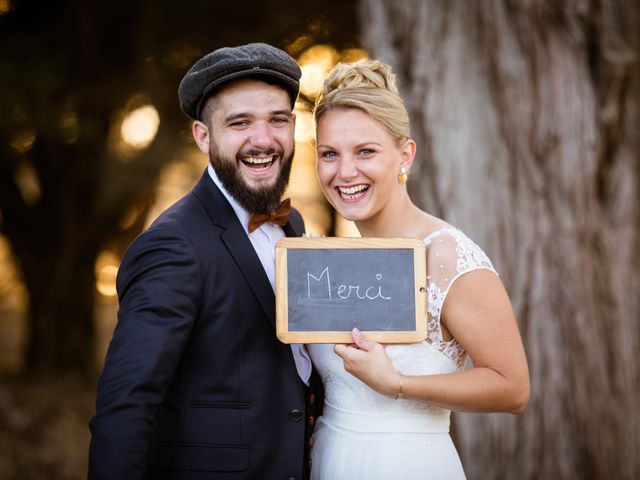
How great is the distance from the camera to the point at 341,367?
2641 mm

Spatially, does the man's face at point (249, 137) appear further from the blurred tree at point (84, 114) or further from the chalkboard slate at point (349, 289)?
the blurred tree at point (84, 114)

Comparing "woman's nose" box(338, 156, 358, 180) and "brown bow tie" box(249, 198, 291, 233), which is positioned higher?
"woman's nose" box(338, 156, 358, 180)

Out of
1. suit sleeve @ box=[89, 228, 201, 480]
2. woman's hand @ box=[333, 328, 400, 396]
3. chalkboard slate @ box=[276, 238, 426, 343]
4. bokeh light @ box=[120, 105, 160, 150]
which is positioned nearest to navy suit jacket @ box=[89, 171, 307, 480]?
suit sleeve @ box=[89, 228, 201, 480]

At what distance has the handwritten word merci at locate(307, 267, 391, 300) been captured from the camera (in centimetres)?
233

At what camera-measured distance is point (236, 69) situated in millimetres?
2473

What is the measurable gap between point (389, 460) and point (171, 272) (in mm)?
Answer: 1085

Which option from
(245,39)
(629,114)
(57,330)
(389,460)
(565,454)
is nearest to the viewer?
(389,460)

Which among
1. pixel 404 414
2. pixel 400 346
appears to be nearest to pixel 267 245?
pixel 400 346

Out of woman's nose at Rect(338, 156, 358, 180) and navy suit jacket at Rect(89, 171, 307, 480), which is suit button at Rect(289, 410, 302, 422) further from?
woman's nose at Rect(338, 156, 358, 180)

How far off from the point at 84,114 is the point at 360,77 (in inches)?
242

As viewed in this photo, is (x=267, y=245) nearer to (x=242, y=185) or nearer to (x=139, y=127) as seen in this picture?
(x=242, y=185)

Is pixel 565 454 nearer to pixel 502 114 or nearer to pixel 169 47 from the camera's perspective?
pixel 502 114

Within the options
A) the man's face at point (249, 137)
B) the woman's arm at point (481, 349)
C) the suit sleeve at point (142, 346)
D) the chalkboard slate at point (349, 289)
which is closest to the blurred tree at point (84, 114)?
the man's face at point (249, 137)

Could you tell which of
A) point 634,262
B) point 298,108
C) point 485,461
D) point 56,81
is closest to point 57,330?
point 56,81
